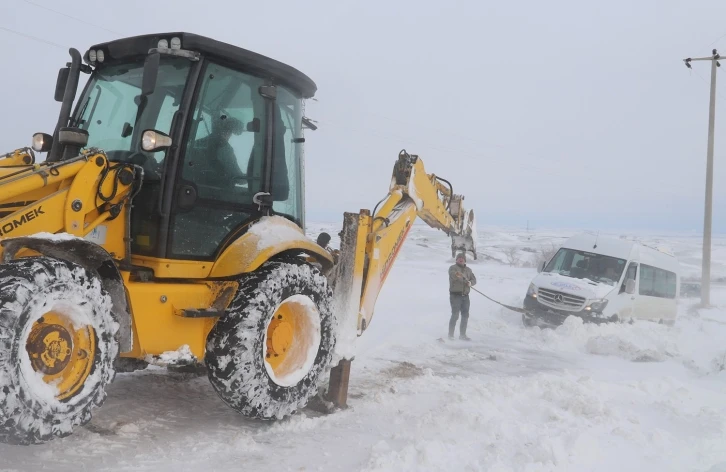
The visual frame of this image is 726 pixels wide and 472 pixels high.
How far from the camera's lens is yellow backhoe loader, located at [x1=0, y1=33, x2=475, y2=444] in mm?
2916

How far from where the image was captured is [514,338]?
1034 centimetres

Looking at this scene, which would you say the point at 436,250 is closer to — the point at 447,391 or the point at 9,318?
the point at 447,391

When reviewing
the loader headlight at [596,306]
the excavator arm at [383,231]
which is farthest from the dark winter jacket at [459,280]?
the loader headlight at [596,306]

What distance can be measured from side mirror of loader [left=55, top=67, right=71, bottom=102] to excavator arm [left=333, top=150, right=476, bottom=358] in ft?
8.02

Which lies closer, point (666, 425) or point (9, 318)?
point (9, 318)

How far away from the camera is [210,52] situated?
155 inches

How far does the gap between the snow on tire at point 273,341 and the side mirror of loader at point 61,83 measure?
1997 mm

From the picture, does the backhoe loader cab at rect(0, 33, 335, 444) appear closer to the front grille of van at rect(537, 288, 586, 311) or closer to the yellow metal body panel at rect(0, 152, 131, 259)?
the yellow metal body panel at rect(0, 152, 131, 259)

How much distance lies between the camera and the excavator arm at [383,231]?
5.13 metres

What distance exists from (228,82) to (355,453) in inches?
107

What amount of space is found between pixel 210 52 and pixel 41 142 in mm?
1556

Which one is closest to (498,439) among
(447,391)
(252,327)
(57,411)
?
(447,391)

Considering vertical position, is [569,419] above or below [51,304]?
below

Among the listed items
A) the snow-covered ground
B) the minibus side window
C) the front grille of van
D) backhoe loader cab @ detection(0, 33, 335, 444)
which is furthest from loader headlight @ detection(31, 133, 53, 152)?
the minibus side window
